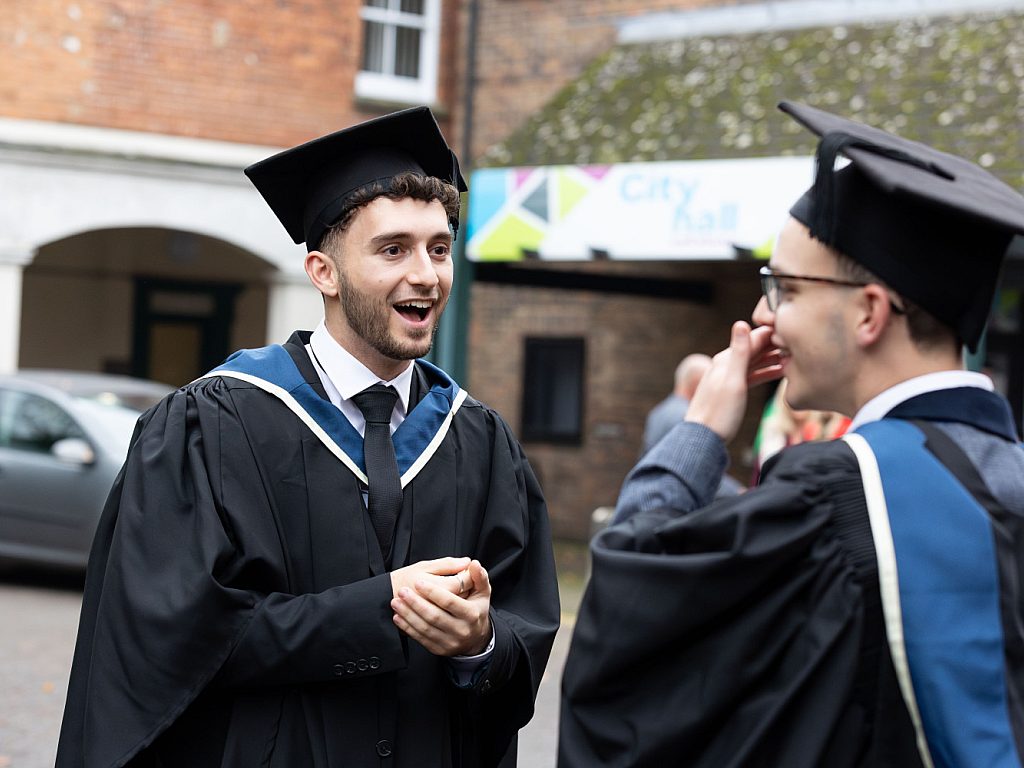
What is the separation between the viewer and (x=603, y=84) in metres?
14.7

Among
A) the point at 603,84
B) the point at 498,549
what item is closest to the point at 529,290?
the point at 603,84

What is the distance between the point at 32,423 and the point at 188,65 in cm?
530

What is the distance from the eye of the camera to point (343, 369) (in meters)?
2.97

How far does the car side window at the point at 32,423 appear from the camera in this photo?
36.3 ft

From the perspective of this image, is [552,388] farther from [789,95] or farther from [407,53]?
[789,95]

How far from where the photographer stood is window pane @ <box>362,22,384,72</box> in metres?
16.5

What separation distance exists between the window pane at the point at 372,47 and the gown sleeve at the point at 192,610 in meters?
14.2

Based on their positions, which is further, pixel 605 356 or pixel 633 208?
pixel 605 356

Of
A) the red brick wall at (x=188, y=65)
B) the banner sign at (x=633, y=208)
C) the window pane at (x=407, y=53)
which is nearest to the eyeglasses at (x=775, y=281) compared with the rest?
the banner sign at (x=633, y=208)

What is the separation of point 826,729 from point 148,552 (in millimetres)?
1331

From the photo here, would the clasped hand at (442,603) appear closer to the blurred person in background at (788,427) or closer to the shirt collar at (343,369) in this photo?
the shirt collar at (343,369)

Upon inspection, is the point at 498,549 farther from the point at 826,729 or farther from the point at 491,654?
the point at 826,729

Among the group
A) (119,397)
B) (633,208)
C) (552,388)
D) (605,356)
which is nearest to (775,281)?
(119,397)

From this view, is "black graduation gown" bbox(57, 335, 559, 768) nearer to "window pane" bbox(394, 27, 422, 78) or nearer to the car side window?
the car side window
